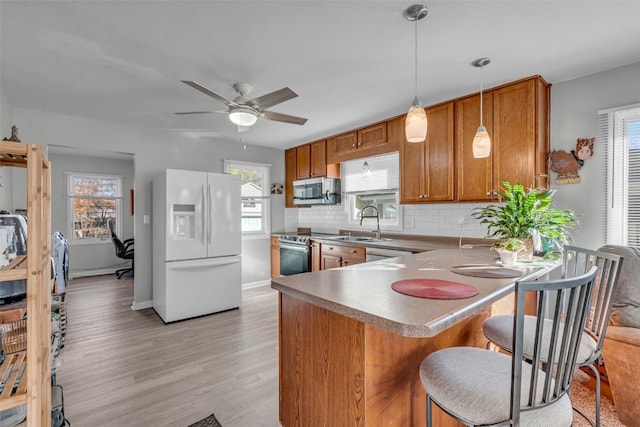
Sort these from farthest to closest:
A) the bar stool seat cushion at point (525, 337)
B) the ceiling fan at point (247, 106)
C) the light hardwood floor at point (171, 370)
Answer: the ceiling fan at point (247, 106), the light hardwood floor at point (171, 370), the bar stool seat cushion at point (525, 337)

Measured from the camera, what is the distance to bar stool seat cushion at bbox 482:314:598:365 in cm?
134

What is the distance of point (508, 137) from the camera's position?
8.58ft

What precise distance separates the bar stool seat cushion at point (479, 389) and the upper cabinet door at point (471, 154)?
1975 millimetres

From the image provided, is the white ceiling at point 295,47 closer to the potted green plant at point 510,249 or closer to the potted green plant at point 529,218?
the potted green plant at point 529,218

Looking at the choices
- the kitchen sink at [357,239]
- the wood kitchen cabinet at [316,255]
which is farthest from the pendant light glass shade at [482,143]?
the wood kitchen cabinet at [316,255]

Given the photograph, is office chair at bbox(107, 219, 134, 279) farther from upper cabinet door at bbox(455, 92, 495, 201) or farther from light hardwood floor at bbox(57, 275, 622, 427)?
upper cabinet door at bbox(455, 92, 495, 201)

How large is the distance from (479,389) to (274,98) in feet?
6.79

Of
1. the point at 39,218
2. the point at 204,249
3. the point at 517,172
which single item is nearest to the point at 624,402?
the point at 517,172

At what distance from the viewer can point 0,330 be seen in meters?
1.00

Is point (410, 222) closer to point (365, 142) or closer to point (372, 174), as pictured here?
point (372, 174)

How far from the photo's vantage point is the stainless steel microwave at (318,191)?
441 centimetres

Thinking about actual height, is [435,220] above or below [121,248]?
above

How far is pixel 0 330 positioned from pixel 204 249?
2.53m

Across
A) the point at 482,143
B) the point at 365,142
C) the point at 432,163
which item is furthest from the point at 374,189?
the point at 482,143
